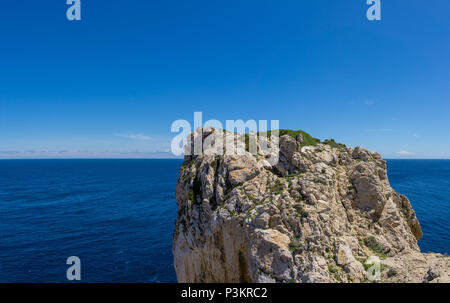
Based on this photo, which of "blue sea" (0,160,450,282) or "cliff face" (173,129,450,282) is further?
"blue sea" (0,160,450,282)

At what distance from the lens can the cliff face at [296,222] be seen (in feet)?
61.3

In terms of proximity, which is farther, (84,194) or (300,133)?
(84,194)

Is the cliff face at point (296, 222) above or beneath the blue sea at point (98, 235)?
above

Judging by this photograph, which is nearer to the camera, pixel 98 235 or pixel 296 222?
pixel 296 222

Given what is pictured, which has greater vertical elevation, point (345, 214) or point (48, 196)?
point (345, 214)

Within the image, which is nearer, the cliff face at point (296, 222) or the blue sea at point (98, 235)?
the cliff face at point (296, 222)

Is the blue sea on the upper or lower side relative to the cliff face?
lower

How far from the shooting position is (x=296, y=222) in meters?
20.3

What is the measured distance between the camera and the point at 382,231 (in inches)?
924

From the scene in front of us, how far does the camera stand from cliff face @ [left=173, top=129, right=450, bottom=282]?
1867cm
